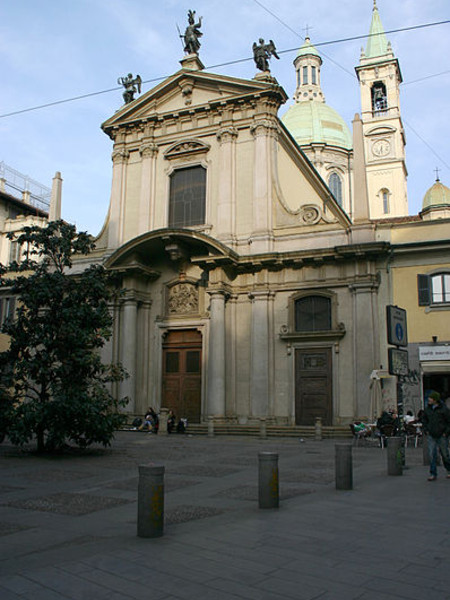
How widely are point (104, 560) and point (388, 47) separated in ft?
208

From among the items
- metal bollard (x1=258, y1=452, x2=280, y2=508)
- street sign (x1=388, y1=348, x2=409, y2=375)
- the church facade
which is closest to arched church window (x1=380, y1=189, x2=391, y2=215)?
the church facade

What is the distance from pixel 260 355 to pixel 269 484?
641 inches

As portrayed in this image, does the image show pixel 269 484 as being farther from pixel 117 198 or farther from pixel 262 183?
pixel 117 198

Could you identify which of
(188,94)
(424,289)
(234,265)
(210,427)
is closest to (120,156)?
(188,94)

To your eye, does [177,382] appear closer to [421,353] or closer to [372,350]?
[372,350]

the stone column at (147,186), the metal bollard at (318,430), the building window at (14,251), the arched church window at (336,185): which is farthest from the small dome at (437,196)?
the building window at (14,251)

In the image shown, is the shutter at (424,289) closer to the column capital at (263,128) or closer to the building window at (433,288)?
the building window at (433,288)

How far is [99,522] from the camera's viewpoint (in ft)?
23.6

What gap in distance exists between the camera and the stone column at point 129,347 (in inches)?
1009

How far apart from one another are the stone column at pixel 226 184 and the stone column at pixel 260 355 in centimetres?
338

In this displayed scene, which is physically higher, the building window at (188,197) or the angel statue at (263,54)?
the angel statue at (263,54)

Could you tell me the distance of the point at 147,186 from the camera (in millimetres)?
28453

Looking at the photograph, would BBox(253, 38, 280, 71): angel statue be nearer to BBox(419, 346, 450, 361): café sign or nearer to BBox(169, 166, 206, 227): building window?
BBox(169, 166, 206, 227): building window

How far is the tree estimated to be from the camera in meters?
14.1
